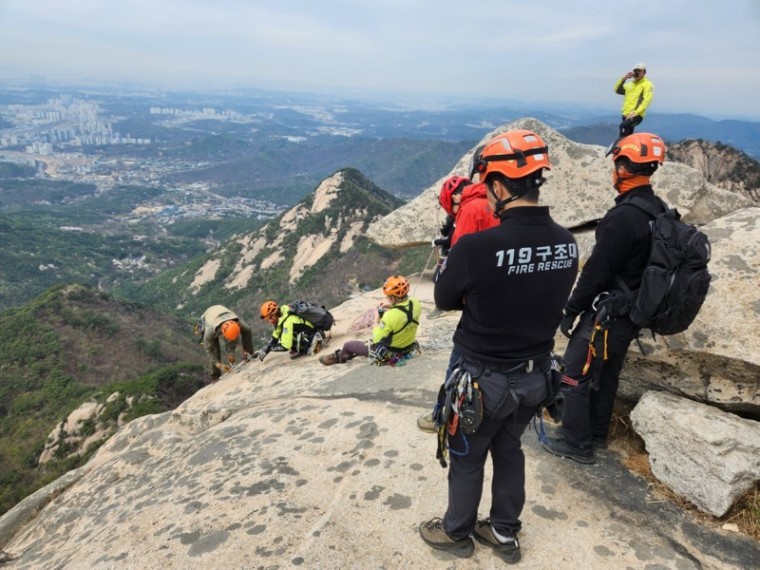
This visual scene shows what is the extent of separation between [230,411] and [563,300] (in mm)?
6838

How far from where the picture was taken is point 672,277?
13.9 feet

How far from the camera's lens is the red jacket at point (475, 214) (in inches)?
236

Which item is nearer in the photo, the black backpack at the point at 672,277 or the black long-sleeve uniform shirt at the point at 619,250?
the black backpack at the point at 672,277

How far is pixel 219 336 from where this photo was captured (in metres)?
13.7

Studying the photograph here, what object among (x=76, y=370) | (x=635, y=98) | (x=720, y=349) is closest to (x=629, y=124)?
(x=635, y=98)

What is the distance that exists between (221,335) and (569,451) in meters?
10.9

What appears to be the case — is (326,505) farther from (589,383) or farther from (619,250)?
(619,250)

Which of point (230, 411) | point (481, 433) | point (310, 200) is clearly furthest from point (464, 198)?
point (310, 200)

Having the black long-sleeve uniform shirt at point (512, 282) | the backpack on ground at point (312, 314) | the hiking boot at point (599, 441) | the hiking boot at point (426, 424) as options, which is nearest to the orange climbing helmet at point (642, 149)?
the black long-sleeve uniform shirt at point (512, 282)

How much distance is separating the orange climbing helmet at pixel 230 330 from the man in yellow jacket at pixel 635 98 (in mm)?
10638

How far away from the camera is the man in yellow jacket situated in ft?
Answer: 32.4

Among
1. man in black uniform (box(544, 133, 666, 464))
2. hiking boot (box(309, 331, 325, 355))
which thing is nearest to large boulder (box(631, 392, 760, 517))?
man in black uniform (box(544, 133, 666, 464))

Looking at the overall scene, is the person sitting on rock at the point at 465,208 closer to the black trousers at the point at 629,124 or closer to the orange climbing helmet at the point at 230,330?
the black trousers at the point at 629,124

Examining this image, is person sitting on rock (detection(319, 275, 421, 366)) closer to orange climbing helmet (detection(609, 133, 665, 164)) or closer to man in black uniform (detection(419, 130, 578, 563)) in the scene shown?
orange climbing helmet (detection(609, 133, 665, 164))
